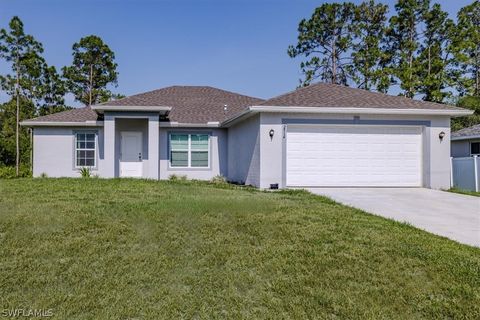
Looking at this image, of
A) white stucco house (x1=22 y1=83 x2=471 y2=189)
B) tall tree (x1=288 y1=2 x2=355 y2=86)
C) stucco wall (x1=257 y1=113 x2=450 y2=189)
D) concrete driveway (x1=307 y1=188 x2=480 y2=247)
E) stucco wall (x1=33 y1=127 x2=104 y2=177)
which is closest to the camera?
concrete driveway (x1=307 y1=188 x2=480 y2=247)

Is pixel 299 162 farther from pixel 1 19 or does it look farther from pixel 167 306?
pixel 1 19

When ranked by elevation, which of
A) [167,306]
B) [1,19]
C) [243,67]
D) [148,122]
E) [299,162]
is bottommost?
[167,306]

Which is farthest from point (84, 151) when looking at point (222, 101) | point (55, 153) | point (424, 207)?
point (424, 207)

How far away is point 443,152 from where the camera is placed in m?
13.3

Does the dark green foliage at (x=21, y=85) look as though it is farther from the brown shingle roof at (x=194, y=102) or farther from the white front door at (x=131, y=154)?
the white front door at (x=131, y=154)

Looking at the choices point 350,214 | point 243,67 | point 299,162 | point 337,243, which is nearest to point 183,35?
point 243,67

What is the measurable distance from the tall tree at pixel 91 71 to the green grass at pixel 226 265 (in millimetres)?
27146

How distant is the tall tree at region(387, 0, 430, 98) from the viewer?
27.2 meters

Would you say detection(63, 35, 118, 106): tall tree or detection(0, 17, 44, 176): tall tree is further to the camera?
detection(63, 35, 118, 106): tall tree

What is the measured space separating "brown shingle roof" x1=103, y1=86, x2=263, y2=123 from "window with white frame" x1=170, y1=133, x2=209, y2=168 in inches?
30.9

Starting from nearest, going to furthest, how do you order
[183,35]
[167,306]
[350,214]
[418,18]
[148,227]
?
[167,306], [148,227], [350,214], [183,35], [418,18]

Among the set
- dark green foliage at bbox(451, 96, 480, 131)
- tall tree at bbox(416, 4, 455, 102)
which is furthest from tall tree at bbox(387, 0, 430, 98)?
dark green foliage at bbox(451, 96, 480, 131)

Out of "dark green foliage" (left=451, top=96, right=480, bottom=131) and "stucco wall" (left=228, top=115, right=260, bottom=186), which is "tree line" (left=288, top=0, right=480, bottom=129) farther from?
"stucco wall" (left=228, top=115, right=260, bottom=186)

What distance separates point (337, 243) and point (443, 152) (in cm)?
992
